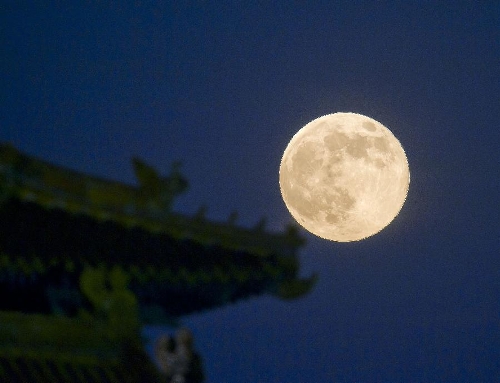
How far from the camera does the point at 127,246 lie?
27.2 ft

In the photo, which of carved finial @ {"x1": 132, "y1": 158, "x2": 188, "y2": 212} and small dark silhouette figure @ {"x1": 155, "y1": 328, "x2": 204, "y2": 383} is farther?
carved finial @ {"x1": 132, "y1": 158, "x2": 188, "y2": 212}

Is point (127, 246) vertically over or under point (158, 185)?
under

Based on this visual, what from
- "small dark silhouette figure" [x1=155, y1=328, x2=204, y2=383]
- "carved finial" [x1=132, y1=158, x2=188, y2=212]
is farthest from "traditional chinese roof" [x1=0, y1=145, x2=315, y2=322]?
"small dark silhouette figure" [x1=155, y1=328, x2=204, y2=383]

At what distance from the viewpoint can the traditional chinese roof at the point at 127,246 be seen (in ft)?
25.0

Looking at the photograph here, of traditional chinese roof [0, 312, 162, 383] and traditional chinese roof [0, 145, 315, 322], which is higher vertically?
traditional chinese roof [0, 145, 315, 322]

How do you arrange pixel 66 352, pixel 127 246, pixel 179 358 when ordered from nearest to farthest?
pixel 179 358
pixel 66 352
pixel 127 246

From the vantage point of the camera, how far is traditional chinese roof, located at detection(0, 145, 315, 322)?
25.0 ft

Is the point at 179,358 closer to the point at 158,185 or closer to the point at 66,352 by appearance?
the point at 66,352

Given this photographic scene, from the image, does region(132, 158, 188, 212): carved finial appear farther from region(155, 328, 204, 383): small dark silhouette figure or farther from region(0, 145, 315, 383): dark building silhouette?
region(155, 328, 204, 383): small dark silhouette figure

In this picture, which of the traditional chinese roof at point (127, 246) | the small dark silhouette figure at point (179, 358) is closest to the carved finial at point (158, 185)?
the traditional chinese roof at point (127, 246)

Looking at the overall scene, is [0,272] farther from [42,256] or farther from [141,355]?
[141,355]

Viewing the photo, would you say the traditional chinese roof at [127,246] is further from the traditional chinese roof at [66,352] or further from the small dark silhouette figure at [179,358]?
the small dark silhouette figure at [179,358]

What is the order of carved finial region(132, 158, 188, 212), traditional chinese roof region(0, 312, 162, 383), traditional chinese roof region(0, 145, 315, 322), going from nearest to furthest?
traditional chinese roof region(0, 145, 315, 322) < traditional chinese roof region(0, 312, 162, 383) < carved finial region(132, 158, 188, 212)

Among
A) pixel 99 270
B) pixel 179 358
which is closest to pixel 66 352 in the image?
pixel 99 270
